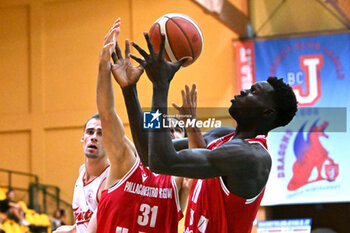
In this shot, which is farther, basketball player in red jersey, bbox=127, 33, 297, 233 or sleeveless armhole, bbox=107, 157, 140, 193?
sleeveless armhole, bbox=107, 157, 140, 193

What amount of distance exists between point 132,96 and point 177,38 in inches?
19.3

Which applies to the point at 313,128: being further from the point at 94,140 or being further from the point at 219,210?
the point at 219,210

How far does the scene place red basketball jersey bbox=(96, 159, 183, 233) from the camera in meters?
3.81

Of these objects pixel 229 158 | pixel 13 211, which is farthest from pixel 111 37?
pixel 13 211

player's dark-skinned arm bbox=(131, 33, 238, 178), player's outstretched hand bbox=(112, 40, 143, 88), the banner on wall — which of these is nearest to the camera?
player's dark-skinned arm bbox=(131, 33, 238, 178)

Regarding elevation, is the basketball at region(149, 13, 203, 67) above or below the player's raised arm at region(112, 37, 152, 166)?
above

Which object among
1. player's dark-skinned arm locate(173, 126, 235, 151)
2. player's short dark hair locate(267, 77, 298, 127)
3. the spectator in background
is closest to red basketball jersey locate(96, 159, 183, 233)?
player's dark-skinned arm locate(173, 126, 235, 151)

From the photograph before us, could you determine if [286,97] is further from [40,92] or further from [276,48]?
[40,92]

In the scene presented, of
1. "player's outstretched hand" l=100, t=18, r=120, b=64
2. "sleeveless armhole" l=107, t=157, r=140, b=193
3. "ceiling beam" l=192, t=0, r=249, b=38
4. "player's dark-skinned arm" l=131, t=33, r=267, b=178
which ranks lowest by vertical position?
"sleeveless armhole" l=107, t=157, r=140, b=193

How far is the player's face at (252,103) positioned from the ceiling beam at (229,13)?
19.8 ft

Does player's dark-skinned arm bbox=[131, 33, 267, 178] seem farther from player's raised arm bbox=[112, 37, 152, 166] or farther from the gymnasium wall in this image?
the gymnasium wall

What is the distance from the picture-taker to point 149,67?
8.98 ft

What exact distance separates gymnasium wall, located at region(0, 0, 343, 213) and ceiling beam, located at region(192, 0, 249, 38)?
0.95m

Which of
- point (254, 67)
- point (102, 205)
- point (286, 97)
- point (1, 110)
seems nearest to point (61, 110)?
point (1, 110)
